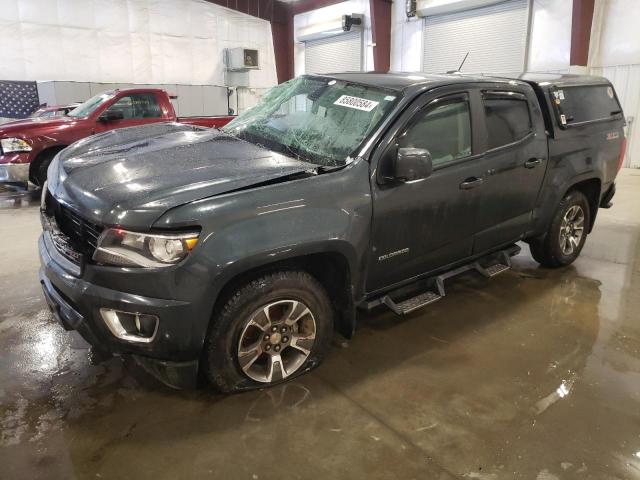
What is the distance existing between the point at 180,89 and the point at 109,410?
12.8 m

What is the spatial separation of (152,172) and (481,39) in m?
12.1

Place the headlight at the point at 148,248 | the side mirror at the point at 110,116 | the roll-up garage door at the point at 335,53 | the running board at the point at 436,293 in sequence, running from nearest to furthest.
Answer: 1. the headlight at the point at 148,248
2. the running board at the point at 436,293
3. the side mirror at the point at 110,116
4. the roll-up garage door at the point at 335,53

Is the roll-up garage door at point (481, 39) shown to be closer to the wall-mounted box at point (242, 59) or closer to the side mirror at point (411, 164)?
the wall-mounted box at point (242, 59)

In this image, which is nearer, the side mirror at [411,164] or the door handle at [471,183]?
the side mirror at [411,164]

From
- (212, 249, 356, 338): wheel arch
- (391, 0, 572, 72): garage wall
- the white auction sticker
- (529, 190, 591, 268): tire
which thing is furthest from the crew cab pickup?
(391, 0, 572, 72): garage wall

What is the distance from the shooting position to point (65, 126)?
7324 millimetres

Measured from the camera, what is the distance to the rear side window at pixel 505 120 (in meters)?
3.41

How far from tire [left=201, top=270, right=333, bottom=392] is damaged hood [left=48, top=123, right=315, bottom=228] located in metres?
0.52

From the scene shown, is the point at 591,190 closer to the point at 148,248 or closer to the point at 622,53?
the point at 148,248

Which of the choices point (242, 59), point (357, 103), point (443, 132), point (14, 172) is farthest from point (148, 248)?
point (242, 59)

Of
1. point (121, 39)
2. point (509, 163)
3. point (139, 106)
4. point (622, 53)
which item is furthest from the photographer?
point (121, 39)

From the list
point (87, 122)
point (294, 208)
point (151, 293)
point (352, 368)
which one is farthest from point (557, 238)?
point (87, 122)

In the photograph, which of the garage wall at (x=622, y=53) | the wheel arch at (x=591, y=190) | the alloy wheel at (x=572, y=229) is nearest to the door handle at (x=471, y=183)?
the alloy wheel at (x=572, y=229)

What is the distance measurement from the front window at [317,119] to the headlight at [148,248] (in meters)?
0.95
